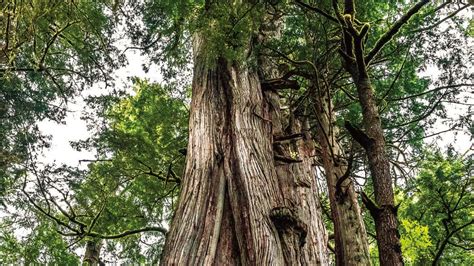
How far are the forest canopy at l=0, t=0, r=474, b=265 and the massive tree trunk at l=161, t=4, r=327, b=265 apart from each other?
0.02 m

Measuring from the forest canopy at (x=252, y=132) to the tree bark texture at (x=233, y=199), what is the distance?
0.02m

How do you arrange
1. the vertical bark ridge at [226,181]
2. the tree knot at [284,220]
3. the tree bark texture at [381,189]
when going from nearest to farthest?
1. the tree bark texture at [381,189]
2. the vertical bark ridge at [226,181]
3. the tree knot at [284,220]

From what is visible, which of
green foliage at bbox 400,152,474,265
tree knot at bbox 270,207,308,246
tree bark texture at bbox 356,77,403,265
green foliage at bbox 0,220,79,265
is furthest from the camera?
green foliage at bbox 0,220,79,265

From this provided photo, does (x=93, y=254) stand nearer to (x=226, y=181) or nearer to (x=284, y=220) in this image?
(x=226, y=181)

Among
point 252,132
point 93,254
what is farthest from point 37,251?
point 252,132

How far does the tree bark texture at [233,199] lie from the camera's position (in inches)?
115

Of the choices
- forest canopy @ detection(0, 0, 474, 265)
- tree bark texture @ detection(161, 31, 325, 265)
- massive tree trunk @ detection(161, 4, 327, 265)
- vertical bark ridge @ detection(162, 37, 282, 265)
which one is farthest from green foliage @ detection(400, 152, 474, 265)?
vertical bark ridge @ detection(162, 37, 282, 265)

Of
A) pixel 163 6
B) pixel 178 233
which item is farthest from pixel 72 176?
pixel 178 233

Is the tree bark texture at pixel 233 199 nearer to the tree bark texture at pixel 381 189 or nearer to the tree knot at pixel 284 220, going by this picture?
the tree knot at pixel 284 220

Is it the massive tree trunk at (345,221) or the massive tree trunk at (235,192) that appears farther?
the massive tree trunk at (345,221)

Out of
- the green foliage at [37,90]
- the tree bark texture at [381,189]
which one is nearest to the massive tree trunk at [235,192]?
the tree bark texture at [381,189]

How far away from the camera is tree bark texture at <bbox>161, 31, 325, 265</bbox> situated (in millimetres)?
2912

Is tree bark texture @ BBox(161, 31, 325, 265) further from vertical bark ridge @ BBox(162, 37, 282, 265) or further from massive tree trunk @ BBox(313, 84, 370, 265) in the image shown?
massive tree trunk @ BBox(313, 84, 370, 265)

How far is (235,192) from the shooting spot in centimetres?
334
